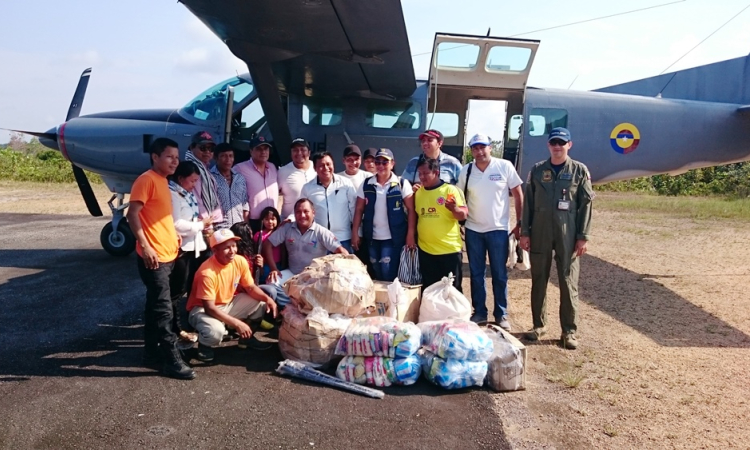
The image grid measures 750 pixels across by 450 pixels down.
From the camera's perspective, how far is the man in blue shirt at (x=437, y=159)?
539 centimetres

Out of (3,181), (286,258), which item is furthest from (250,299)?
(3,181)

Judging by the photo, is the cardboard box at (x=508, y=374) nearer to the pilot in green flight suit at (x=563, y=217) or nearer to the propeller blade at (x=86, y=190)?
the pilot in green flight suit at (x=563, y=217)

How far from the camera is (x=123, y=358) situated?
4.57 m

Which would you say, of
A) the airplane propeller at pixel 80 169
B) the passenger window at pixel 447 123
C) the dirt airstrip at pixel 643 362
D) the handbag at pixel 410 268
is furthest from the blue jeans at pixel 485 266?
the airplane propeller at pixel 80 169

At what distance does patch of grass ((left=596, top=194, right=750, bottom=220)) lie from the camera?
16016mm

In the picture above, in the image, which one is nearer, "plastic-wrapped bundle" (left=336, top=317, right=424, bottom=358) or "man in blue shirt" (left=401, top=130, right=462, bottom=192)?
"plastic-wrapped bundle" (left=336, top=317, right=424, bottom=358)

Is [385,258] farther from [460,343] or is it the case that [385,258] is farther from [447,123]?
[447,123]

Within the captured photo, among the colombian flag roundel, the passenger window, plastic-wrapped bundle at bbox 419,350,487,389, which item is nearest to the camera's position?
plastic-wrapped bundle at bbox 419,350,487,389

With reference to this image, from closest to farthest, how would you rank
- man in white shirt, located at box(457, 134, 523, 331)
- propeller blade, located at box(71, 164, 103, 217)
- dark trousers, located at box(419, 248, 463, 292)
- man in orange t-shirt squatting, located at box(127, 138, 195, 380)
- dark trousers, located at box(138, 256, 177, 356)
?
1. man in orange t-shirt squatting, located at box(127, 138, 195, 380)
2. dark trousers, located at box(138, 256, 177, 356)
3. dark trousers, located at box(419, 248, 463, 292)
4. man in white shirt, located at box(457, 134, 523, 331)
5. propeller blade, located at box(71, 164, 103, 217)

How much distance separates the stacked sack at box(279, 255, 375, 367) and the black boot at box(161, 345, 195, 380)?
2.45ft

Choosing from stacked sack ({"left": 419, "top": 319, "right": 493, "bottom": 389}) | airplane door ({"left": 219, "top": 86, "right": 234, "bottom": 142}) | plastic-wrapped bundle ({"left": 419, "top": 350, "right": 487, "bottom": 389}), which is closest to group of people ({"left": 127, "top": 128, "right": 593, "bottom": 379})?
stacked sack ({"left": 419, "top": 319, "right": 493, "bottom": 389})

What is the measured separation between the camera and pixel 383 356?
160 inches

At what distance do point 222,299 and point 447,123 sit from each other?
5.86m

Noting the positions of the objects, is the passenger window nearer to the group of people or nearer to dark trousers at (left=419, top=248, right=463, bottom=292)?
the group of people
